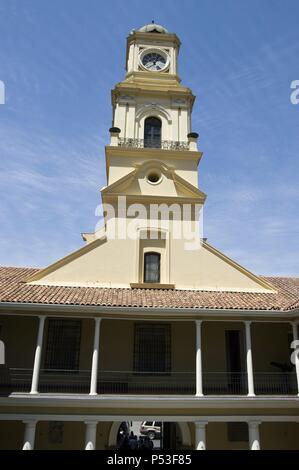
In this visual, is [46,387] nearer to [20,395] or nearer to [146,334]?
[20,395]

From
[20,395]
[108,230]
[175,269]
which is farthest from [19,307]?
[175,269]

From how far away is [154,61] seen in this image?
2348cm

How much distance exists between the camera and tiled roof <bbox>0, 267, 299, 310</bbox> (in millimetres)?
14609

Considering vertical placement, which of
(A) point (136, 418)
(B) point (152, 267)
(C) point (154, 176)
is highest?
(C) point (154, 176)

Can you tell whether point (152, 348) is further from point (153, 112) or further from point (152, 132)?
point (153, 112)

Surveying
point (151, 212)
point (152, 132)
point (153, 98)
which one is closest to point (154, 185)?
point (151, 212)

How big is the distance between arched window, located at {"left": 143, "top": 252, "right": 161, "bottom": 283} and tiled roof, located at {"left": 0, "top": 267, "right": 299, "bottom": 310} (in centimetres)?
96

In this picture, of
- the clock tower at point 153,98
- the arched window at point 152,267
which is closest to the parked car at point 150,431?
the arched window at point 152,267

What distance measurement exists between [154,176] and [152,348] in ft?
26.4

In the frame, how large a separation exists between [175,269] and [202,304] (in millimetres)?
3292

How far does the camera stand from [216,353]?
653 inches

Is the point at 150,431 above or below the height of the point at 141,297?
below

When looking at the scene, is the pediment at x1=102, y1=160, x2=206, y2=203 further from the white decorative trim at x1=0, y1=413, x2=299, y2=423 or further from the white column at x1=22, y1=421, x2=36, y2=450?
the white column at x1=22, y1=421, x2=36, y2=450
